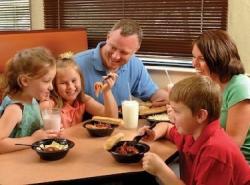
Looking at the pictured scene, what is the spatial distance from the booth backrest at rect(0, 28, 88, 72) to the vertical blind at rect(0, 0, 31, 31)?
3.02 ft

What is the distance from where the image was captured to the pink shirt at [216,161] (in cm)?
133

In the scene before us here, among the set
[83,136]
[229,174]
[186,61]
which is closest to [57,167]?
[83,136]

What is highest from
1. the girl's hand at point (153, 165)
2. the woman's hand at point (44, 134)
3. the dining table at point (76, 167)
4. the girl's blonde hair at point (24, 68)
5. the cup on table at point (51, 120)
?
the girl's blonde hair at point (24, 68)

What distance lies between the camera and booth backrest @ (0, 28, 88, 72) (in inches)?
115

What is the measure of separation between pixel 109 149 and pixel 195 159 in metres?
0.38

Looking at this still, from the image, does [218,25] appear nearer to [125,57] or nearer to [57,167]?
[125,57]

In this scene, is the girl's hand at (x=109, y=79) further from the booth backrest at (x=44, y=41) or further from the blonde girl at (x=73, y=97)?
the booth backrest at (x=44, y=41)

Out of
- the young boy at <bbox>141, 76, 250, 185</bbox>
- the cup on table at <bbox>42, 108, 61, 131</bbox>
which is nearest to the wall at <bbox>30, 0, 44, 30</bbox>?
the cup on table at <bbox>42, 108, 61, 131</bbox>

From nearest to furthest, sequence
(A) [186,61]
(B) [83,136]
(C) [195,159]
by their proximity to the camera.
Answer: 1. (C) [195,159]
2. (B) [83,136]
3. (A) [186,61]

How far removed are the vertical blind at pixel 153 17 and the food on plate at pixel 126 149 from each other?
5.72ft

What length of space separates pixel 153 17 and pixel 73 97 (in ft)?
4.70

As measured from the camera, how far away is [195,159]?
147cm

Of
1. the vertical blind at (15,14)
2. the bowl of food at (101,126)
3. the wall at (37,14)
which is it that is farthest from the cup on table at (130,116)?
the vertical blind at (15,14)

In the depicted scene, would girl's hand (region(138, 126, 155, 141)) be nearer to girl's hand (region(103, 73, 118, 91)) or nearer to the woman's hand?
the woman's hand
